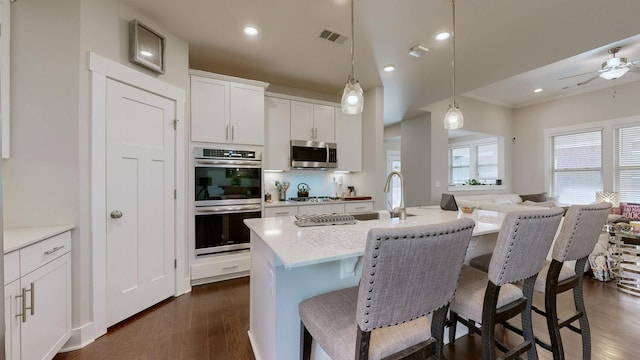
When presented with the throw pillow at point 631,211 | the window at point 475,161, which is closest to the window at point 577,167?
the throw pillow at point 631,211

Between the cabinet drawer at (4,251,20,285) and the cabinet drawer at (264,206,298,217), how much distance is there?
211cm

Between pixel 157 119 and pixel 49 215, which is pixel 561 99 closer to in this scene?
pixel 157 119

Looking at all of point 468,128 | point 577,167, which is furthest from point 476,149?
point 577,167

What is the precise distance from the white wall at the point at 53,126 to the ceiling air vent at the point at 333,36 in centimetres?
193

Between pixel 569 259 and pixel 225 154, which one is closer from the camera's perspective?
pixel 569 259

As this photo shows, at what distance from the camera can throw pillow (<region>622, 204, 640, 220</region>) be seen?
4.31 m

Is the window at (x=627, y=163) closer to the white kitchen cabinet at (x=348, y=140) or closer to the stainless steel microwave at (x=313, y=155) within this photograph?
the white kitchen cabinet at (x=348, y=140)

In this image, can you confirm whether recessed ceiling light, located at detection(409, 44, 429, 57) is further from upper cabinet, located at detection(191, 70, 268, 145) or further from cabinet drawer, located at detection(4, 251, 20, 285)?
cabinet drawer, located at detection(4, 251, 20, 285)

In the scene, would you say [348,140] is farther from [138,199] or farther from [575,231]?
[575,231]

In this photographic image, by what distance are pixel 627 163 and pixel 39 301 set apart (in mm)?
8109

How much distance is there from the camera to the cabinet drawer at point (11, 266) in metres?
1.30

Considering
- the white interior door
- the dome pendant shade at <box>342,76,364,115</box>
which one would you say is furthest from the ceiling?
the white interior door

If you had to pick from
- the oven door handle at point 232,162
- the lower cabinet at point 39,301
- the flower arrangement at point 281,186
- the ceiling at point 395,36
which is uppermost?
the ceiling at point 395,36

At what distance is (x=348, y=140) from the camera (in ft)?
13.8
